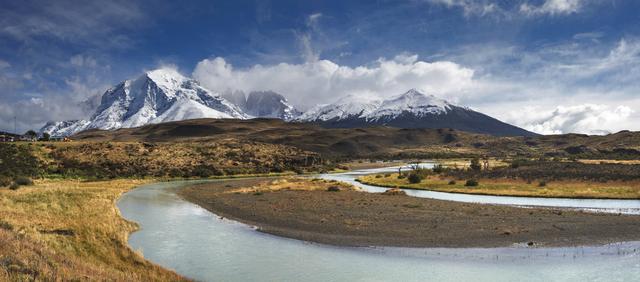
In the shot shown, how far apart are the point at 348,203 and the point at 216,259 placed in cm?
2447

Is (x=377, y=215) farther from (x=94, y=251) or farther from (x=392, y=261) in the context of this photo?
(x=94, y=251)

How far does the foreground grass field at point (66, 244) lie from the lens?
1559cm

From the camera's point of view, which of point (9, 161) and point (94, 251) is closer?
point (94, 251)

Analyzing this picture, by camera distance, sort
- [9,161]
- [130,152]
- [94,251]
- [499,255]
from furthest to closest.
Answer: [130,152] → [9,161] → [499,255] → [94,251]

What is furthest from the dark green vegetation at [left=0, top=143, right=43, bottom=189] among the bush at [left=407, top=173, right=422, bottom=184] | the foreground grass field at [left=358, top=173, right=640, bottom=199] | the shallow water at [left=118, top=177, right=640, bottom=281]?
the foreground grass field at [left=358, top=173, right=640, bottom=199]

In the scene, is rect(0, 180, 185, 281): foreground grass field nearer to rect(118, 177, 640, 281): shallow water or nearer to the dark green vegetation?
rect(118, 177, 640, 281): shallow water

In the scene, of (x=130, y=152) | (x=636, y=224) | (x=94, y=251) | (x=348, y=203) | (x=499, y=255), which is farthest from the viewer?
(x=130, y=152)

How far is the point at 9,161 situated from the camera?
86125mm

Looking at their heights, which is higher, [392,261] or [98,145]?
[98,145]

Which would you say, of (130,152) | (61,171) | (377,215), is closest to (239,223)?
(377,215)

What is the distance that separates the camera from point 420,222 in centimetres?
3538

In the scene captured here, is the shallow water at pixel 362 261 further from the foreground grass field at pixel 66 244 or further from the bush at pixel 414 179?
the bush at pixel 414 179

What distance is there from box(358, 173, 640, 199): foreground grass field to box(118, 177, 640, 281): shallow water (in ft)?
96.0

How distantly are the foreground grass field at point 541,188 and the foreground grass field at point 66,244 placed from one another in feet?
145
